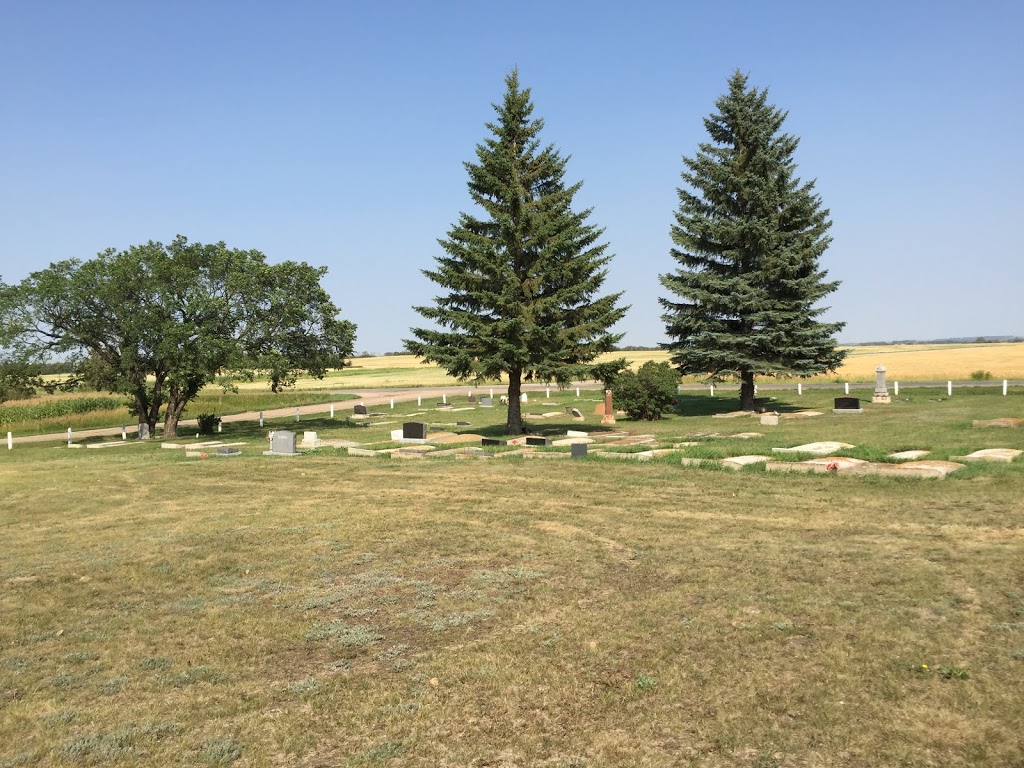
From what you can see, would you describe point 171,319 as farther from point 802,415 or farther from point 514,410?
point 802,415

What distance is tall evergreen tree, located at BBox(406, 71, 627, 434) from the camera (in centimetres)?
2791

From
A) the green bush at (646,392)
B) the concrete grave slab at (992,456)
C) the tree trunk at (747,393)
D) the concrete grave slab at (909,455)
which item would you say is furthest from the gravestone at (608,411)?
the concrete grave slab at (992,456)

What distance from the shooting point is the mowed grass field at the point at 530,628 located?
5.15m

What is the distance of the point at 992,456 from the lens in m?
16.5

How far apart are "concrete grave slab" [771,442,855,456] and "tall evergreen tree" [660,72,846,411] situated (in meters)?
14.6

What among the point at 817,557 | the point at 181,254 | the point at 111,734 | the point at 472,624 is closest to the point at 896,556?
the point at 817,557

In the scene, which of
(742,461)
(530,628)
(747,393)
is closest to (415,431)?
(742,461)

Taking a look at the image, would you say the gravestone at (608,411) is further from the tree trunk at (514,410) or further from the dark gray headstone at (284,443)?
the dark gray headstone at (284,443)

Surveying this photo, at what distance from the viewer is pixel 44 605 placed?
340 inches

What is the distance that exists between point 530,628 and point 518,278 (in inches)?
890

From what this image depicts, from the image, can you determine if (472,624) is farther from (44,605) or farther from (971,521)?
(971,521)

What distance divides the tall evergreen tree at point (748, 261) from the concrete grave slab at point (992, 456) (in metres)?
17.6

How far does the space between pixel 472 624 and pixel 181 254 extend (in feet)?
107

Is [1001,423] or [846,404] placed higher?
[846,404]
